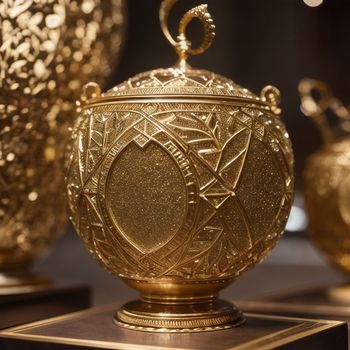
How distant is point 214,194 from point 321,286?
2.81 feet

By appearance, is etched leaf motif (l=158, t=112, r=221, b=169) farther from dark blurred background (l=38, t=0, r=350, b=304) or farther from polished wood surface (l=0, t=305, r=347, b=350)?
dark blurred background (l=38, t=0, r=350, b=304)

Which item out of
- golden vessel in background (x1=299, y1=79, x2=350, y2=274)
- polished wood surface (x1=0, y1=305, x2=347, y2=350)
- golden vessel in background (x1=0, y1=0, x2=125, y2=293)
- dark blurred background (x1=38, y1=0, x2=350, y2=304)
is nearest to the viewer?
polished wood surface (x1=0, y1=305, x2=347, y2=350)

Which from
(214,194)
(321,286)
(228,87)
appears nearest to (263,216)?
(214,194)

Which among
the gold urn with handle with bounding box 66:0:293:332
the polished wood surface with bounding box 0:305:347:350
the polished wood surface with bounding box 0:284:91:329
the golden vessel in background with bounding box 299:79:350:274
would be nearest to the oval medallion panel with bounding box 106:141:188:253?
the gold urn with handle with bounding box 66:0:293:332

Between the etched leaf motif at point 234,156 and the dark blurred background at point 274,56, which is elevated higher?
the dark blurred background at point 274,56

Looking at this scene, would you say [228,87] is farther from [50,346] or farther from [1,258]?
[1,258]

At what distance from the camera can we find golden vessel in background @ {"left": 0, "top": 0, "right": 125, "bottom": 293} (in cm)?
145

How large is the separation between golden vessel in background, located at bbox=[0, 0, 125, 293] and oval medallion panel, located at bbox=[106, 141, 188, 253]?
374 mm

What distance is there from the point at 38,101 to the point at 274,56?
4.38ft

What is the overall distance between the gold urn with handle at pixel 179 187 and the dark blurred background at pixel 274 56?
1166 mm

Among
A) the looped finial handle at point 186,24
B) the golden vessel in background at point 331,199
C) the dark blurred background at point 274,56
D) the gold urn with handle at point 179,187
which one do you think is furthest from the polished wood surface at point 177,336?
the dark blurred background at point 274,56

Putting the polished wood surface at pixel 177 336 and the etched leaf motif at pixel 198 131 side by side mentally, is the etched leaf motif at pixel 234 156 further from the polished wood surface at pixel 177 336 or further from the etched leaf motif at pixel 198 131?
the polished wood surface at pixel 177 336

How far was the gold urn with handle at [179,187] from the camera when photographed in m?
1.15

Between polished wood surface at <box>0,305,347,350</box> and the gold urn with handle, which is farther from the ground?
the gold urn with handle
